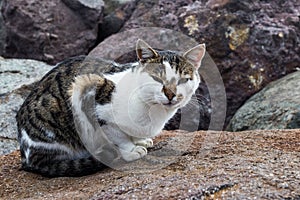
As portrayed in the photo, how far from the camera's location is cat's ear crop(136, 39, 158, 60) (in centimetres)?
362

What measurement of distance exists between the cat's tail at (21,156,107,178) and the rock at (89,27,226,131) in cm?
188

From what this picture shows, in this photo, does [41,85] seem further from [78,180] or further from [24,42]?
[24,42]

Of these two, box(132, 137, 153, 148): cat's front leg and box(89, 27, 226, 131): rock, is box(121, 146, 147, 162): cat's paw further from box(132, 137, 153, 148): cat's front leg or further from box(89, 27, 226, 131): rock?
box(89, 27, 226, 131): rock

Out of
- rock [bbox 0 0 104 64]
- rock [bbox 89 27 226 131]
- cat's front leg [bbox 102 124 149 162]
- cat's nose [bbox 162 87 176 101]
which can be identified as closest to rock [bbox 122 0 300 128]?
rock [bbox 89 27 226 131]

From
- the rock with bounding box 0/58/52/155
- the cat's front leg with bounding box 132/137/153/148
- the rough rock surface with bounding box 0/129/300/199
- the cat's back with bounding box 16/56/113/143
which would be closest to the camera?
the rough rock surface with bounding box 0/129/300/199

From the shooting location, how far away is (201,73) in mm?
5902

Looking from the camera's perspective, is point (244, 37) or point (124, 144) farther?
point (244, 37)

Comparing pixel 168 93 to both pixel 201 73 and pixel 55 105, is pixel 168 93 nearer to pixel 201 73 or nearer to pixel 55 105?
pixel 55 105

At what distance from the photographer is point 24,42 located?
714cm

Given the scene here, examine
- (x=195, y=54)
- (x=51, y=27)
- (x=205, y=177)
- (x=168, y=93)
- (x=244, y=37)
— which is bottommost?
(x=51, y=27)

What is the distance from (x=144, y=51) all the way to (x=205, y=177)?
0.95 meters

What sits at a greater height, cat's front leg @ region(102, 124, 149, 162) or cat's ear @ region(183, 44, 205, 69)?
cat's ear @ region(183, 44, 205, 69)

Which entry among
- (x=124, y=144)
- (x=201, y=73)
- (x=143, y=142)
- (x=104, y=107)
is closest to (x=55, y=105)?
(x=104, y=107)

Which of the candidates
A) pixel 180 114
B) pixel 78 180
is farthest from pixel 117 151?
pixel 180 114
